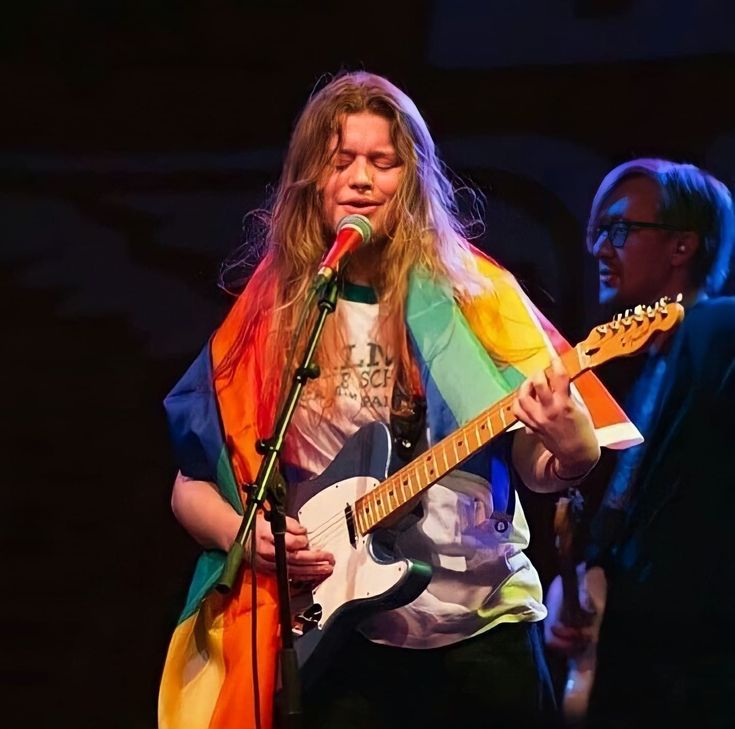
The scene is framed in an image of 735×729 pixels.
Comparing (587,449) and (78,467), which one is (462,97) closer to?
(587,449)

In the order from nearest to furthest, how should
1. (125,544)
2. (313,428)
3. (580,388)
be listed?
(580,388) → (313,428) → (125,544)

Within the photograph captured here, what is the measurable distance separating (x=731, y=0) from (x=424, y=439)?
108 centimetres

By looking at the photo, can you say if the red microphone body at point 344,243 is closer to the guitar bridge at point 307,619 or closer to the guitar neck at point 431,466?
the guitar neck at point 431,466

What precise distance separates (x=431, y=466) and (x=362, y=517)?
167mm

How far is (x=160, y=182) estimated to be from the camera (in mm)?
2865

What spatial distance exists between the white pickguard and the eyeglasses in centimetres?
66

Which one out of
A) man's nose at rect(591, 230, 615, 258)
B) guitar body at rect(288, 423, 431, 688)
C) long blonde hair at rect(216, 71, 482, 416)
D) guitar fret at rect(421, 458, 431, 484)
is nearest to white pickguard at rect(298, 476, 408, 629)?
guitar body at rect(288, 423, 431, 688)

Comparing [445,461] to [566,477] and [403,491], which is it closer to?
[403,491]

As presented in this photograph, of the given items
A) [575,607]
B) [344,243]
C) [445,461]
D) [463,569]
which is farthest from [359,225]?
[575,607]

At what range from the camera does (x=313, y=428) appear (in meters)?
2.55

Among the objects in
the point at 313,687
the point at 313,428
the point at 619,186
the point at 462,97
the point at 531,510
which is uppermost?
the point at 462,97

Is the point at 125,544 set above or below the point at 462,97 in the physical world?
below

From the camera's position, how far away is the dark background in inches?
103

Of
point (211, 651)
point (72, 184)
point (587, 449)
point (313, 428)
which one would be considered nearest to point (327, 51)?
point (72, 184)
